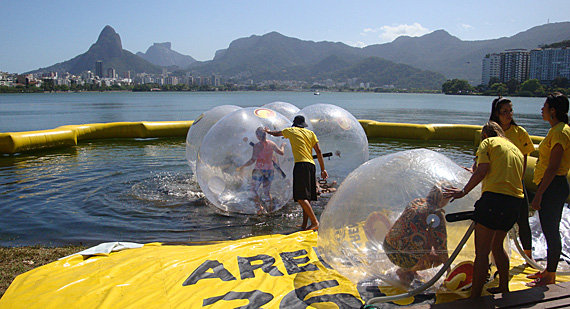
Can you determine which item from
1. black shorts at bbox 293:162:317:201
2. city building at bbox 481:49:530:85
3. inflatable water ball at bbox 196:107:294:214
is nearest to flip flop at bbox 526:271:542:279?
black shorts at bbox 293:162:317:201

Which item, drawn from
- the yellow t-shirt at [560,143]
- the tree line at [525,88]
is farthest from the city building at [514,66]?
Answer: the yellow t-shirt at [560,143]

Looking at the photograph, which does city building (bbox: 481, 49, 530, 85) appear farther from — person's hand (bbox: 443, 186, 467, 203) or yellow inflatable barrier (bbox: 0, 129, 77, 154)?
person's hand (bbox: 443, 186, 467, 203)

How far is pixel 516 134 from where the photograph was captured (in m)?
4.74

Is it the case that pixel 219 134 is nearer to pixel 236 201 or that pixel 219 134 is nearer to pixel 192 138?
pixel 236 201

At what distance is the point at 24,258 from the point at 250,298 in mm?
3252

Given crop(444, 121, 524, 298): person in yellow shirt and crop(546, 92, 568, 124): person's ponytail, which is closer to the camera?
crop(444, 121, 524, 298): person in yellow shirt

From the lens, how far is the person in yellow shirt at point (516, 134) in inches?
180

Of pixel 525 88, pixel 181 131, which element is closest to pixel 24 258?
pixel 181 131

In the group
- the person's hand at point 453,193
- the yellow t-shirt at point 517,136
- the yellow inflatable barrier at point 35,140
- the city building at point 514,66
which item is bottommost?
the yellow inflatable barrier at point 35,140

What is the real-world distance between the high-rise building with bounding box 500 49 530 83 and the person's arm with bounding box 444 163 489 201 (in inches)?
5324

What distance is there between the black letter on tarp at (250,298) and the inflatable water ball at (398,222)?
2.55ft

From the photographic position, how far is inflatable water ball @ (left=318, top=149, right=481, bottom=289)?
12.8ft

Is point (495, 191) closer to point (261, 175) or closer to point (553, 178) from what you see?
point (553, 178)

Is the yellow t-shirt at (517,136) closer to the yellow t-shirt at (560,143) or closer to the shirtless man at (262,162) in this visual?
the yellow t-shirt at (560,143)
